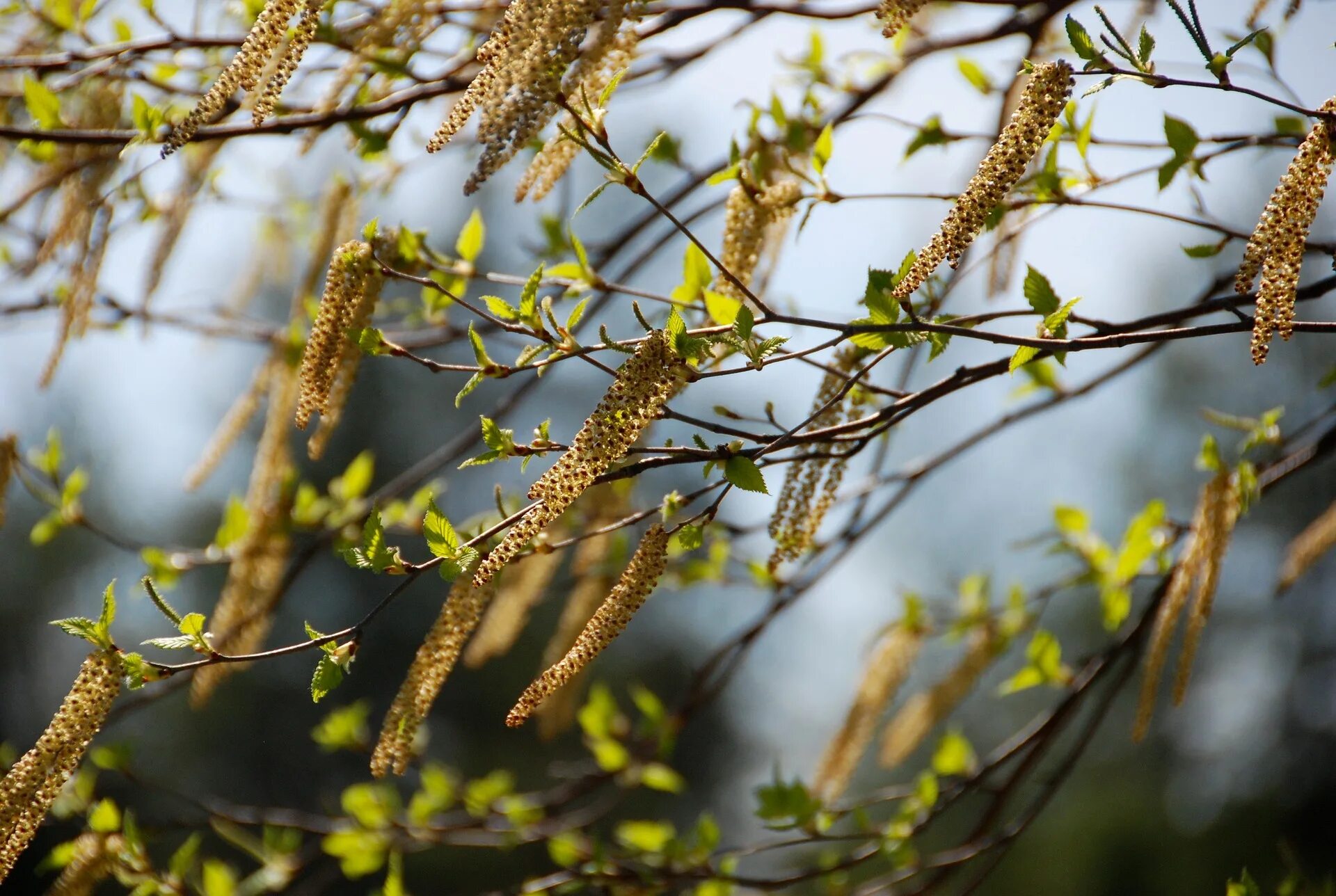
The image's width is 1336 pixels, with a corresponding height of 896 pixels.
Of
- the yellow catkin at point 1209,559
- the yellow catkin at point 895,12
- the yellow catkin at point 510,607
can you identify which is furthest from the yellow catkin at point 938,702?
the yellow catkin at point 895,12

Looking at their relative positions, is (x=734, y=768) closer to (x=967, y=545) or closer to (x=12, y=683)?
(x=967, y=545)

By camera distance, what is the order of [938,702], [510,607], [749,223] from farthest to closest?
[938,702], [510,607], [749,223]

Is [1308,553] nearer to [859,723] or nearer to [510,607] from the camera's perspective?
[859,723]

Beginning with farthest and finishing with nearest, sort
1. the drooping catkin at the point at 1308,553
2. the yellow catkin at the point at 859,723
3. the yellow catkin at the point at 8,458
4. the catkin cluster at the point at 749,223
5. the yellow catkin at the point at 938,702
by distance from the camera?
the yellow catkin at the point at 938,702
the yellow catkin at the point at 859,723
the drooping catkin at the point at 1308,553
the yellow catkin at the point at 8,458
the catkin cluster at the point at 749,223

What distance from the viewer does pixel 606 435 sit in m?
1.04

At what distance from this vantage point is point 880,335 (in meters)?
1.19

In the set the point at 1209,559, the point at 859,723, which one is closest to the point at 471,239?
the point at 1209,559

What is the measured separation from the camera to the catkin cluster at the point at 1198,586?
5.15 feet

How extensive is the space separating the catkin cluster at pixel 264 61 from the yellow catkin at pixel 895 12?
64 centimetres

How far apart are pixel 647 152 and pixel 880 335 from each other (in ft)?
1.20

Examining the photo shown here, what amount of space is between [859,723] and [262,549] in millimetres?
1421

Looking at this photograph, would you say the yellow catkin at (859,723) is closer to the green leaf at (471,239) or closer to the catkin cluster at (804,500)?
the catkin cluster at (804,500)

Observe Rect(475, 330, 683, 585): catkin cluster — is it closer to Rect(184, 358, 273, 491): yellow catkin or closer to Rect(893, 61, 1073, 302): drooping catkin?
Rect(893, 61, 1073, 302): drooping catkin

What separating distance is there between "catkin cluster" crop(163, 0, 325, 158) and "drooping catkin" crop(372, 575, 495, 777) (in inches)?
24.5
